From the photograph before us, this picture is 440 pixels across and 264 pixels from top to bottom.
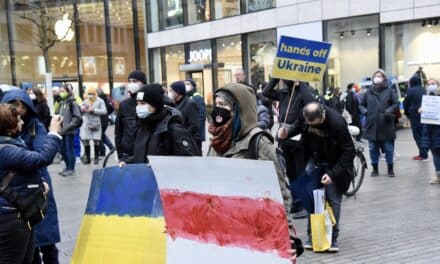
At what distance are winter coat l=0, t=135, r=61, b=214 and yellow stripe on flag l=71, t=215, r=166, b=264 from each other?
22.1 inches

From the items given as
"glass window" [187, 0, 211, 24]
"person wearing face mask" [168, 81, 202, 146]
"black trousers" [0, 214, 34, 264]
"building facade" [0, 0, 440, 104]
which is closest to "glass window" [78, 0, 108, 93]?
"building facade" [0, 0, 440, 104]

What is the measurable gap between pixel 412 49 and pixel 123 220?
19002 mm

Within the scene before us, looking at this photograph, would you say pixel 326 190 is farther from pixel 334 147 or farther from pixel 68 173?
pixel 68 173

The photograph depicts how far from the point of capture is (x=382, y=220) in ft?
22.2

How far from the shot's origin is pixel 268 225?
3.14 meters

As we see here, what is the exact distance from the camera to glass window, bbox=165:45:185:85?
102 feet

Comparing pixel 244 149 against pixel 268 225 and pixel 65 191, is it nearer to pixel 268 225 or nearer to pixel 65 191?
pixel 268 225

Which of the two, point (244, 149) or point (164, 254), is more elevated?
point (244, 149)

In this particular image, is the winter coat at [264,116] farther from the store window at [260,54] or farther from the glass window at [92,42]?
the glass window at [92,42]

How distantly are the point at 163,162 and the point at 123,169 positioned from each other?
27.5 inches

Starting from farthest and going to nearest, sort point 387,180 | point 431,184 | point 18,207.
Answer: point 387,180 < point 431,184 < point 18,207

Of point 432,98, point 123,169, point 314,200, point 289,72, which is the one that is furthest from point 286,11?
point 123,169

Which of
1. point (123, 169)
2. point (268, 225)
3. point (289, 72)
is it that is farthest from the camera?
point (289, 72)

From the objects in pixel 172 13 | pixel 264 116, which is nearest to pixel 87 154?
pixel 264 116
